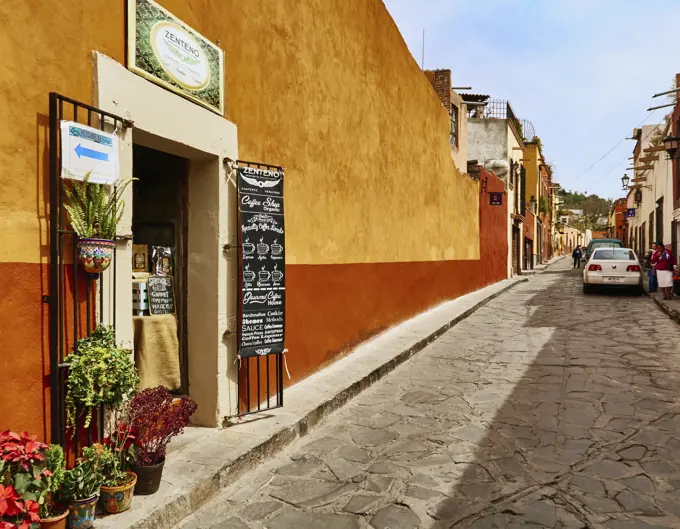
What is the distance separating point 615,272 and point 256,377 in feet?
48.7

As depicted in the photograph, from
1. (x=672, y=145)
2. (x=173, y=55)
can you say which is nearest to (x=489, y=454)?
(x=173, y=55)

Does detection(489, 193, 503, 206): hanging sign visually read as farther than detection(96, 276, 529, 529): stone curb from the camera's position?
Yes

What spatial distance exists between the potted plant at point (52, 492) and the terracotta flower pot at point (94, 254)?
1077 millimetres

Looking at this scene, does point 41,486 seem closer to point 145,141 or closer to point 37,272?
point 37,272

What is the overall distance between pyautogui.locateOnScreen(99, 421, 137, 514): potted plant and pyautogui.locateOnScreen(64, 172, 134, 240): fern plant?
4.12 feet

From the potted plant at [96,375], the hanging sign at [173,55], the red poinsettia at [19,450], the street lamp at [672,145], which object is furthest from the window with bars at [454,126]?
the red poinsettia at [19,450]

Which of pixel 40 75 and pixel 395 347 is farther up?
pixel 40 75

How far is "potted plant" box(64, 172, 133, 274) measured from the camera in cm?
344

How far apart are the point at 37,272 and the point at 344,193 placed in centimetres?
498

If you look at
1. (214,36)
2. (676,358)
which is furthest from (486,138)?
(214,36)

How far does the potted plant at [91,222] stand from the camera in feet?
11.3

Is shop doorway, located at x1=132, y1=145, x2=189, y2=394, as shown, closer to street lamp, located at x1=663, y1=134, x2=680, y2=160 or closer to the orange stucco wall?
the orange stucco wall

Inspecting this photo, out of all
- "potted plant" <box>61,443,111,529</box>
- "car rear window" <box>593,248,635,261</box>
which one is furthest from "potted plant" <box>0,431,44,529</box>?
"car rear window" <box>593,248,635,261</box>

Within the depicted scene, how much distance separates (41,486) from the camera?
2.80m
